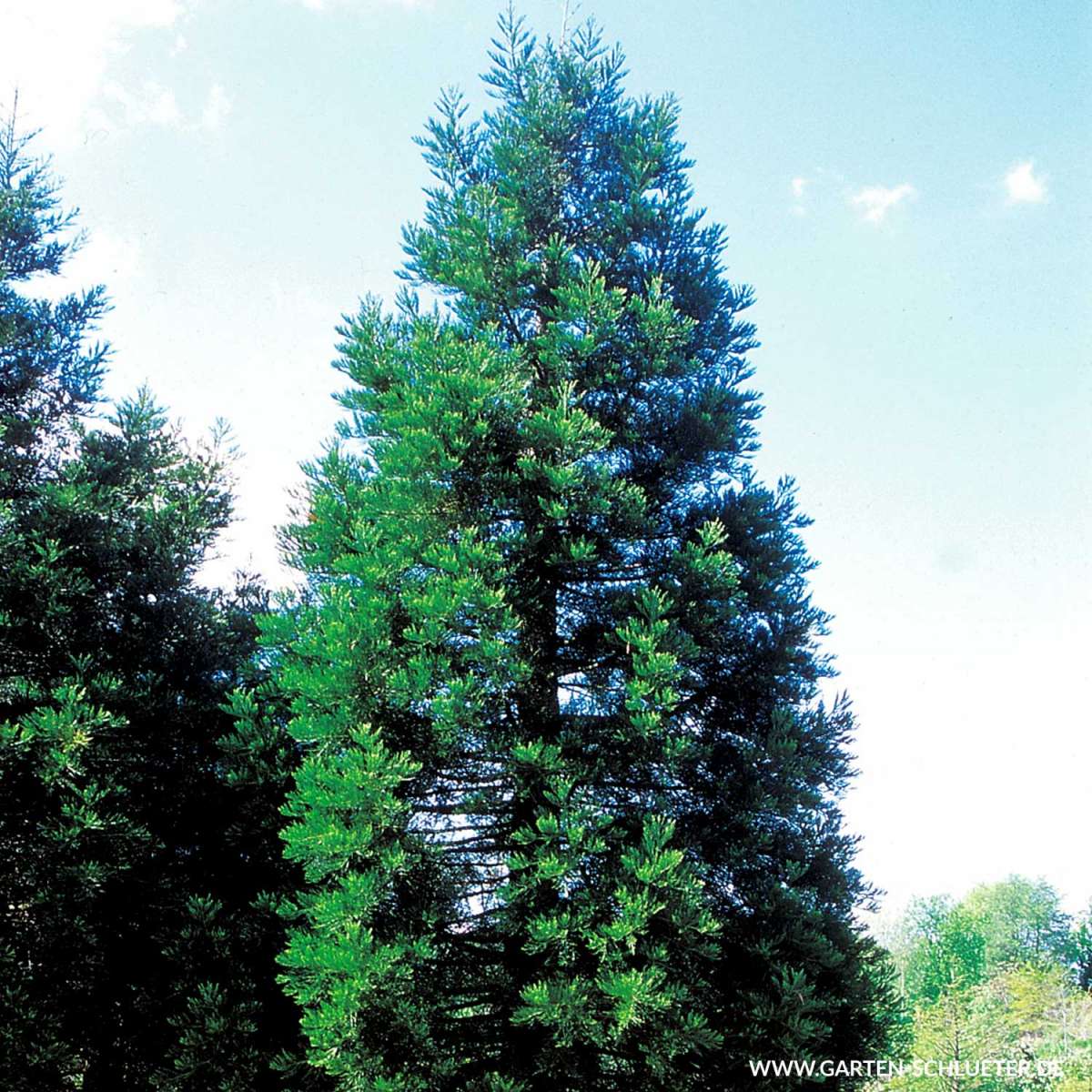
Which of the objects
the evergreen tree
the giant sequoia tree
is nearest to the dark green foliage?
the evergreen tree

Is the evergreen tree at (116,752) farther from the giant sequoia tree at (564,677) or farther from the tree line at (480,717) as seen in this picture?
the giant sequoia tree at (564,677)

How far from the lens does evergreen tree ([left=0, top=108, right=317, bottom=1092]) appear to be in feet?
25.7

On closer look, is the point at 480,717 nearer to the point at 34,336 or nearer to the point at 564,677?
the point at 564,677

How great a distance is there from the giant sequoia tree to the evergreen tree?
1561 millimetres

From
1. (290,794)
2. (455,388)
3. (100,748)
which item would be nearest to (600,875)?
(290,794)

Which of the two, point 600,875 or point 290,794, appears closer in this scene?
point 600,875

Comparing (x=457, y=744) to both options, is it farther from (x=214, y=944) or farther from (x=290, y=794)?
(x=214, y=944)

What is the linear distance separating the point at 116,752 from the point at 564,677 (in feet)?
16.1

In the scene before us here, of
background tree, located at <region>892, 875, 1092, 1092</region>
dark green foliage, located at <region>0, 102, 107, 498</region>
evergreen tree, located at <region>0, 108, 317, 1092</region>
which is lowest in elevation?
background tree, located at <region>892, 875, 1092, 1092</region>

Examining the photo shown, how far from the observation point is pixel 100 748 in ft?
28.2

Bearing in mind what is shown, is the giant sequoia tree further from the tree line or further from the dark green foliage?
the dark green foliage

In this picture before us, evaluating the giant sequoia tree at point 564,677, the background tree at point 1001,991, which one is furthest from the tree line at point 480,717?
the background tree at point 1001,991

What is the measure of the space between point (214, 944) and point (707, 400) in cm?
700

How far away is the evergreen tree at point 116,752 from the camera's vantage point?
25.7 ft
